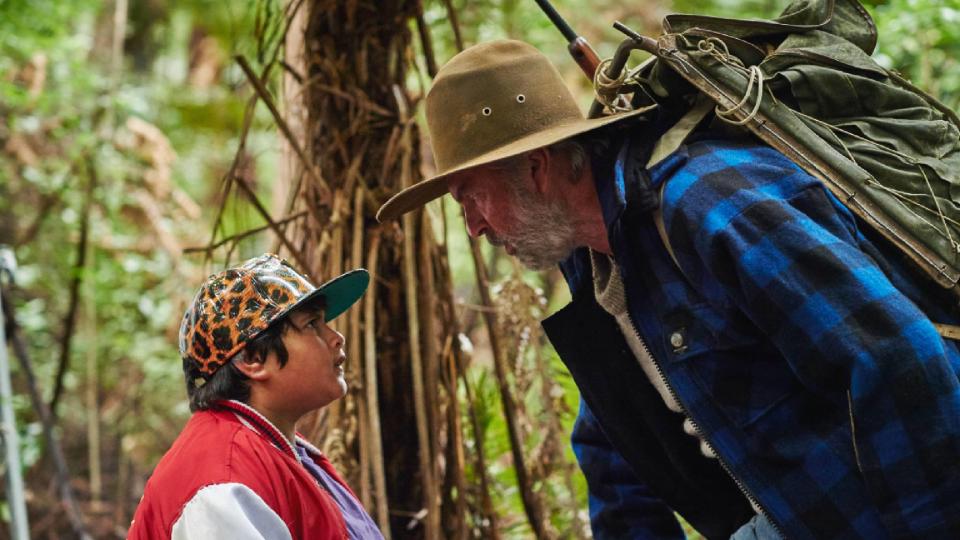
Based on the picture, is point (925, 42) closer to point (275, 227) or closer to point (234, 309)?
point (275, 227)

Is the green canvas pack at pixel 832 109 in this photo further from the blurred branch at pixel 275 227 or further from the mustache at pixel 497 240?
the blurred branch at pixel 275 227

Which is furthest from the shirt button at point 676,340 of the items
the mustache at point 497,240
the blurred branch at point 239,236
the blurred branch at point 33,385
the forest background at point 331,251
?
the blurred branch at point 33,385

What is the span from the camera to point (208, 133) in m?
11.4

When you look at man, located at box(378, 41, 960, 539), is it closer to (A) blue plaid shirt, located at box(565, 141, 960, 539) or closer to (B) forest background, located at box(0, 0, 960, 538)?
(A) blue plaid shirt, located at box(565, 141, 960, 539)

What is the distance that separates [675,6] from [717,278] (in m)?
6.48

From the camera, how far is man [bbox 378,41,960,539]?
178 centimetres

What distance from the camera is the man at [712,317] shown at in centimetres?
178

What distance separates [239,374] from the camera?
7.74 feet

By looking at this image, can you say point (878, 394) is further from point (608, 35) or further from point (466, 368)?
point (608, 35)

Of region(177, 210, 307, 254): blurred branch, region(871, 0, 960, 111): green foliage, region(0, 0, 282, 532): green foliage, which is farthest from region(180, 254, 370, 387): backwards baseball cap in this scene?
region(0, 0, 282, 532): green foliage

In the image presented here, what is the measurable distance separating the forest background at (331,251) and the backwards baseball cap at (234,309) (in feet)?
2.78

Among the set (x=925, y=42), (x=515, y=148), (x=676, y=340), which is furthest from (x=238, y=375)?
(x=925, y=42)

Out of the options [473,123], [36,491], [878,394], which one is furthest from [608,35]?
[878,394]

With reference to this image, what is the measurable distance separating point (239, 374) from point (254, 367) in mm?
34
